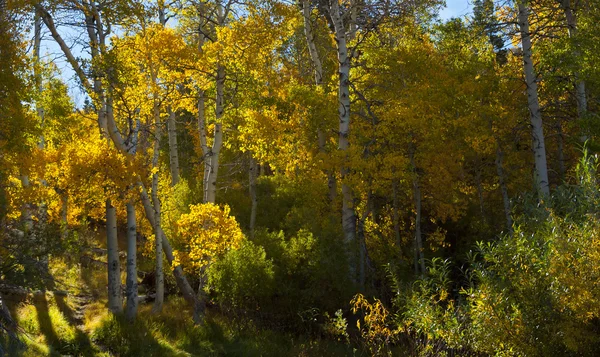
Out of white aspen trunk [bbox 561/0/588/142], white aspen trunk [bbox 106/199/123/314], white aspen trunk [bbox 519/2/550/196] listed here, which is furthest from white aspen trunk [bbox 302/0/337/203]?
white aspen trunk [bbox 561/0/588/142]

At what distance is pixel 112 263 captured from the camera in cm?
1255

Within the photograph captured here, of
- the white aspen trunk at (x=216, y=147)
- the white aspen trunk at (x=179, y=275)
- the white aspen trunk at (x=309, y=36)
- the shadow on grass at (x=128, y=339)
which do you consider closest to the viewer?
the shadow on grass at (x=128, y=339)

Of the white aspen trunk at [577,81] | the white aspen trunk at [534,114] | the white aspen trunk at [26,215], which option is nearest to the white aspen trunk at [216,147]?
the white aspen trunk at [26,215]

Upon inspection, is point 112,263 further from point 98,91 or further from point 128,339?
point 98,91

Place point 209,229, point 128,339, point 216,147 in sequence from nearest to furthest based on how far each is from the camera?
point 128,339, point 209,229, point 216,147

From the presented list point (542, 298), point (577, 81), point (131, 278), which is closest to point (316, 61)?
point (577, 81)

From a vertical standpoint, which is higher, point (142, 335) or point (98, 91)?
point (98, 91)

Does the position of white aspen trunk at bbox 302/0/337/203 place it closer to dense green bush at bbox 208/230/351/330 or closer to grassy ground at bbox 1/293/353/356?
dense green bush at bbox 208/230/351/330

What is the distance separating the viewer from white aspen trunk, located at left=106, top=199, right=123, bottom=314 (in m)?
12.6

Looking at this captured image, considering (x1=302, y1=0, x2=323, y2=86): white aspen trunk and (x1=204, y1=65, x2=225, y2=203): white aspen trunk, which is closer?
(x1=204, y1=65, x2=225, y2=203): white aspen trunk

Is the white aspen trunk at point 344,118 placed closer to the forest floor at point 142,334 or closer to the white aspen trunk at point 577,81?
the forest floor at point 142,334

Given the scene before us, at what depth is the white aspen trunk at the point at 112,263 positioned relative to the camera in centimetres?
1259

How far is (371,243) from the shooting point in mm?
16828

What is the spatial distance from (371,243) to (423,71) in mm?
5376
